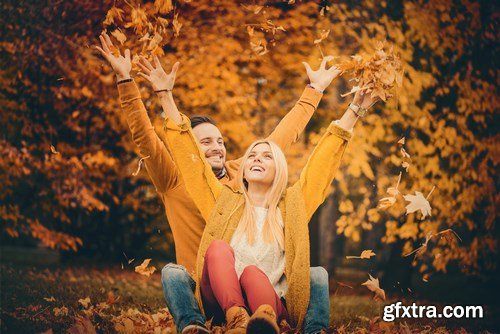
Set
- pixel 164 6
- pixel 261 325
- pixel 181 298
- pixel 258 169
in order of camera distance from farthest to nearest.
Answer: pixel 164 6, pixel 258 169, pixel 181 298, pixel 261 325

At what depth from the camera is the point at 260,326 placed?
9.05ft

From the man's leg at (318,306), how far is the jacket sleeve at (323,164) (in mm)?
367

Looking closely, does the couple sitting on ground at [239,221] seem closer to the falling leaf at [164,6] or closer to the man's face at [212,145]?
the man's face at [212,145]

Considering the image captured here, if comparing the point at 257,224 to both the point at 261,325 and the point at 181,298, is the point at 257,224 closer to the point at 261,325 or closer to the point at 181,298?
the point at 181,298

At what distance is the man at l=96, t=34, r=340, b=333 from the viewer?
336 cm

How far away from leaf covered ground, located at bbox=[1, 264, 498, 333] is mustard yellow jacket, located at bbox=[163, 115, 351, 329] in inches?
23.0

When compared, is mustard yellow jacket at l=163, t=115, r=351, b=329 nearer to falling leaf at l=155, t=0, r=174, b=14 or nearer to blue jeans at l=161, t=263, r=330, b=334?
blue jeans at l=161, t=263, r=330, b=334

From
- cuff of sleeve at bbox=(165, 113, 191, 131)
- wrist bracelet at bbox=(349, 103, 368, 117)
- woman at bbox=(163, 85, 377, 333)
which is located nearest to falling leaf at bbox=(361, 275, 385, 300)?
woman at bbox=(163, 85, 377, 333)

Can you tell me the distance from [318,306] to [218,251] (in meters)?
0.71

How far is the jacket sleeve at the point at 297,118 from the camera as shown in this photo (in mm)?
4379

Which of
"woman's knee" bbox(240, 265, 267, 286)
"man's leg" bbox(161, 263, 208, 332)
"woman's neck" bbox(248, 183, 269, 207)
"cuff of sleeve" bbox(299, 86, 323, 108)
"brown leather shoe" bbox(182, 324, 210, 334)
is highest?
"cuff of sleeve" bbox(299, 86, 323, 108)

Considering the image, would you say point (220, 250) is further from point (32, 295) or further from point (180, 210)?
point (32, 295)

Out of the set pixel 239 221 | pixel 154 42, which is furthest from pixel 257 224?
pixel 154 42

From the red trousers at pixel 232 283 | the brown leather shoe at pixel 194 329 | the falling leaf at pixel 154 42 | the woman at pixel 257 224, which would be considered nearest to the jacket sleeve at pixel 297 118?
the woman at pixel 257 224
